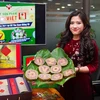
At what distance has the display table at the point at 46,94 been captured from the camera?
1519 millimetres

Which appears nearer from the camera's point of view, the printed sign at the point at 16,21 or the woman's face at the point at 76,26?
the woman's face at the point at 76,26

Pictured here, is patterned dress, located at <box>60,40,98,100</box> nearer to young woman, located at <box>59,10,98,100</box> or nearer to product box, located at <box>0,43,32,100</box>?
young woman, located at <box>59,10,98,100</box>

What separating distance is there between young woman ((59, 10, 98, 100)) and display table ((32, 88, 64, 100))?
28 cm

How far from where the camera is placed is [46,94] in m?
1.59

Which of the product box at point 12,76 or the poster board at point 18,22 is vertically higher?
the poster board at point 18,22

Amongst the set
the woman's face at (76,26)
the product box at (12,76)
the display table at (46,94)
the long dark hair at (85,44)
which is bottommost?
the display table at (46,94)

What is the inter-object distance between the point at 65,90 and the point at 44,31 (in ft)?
2.31

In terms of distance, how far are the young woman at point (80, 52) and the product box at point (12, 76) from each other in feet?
1.46

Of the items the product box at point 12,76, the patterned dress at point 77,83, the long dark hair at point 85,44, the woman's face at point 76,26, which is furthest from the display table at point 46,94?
the woman's face at point 76,26

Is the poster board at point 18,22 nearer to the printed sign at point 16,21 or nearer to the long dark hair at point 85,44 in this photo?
the printed sign at point 16,21

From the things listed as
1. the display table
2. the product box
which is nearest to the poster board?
the product box

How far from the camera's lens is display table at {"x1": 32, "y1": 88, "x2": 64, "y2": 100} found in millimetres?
1519

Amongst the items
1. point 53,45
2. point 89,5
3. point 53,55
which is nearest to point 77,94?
point 53,55

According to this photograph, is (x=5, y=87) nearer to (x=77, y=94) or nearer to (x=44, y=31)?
(x=77, y=94)
